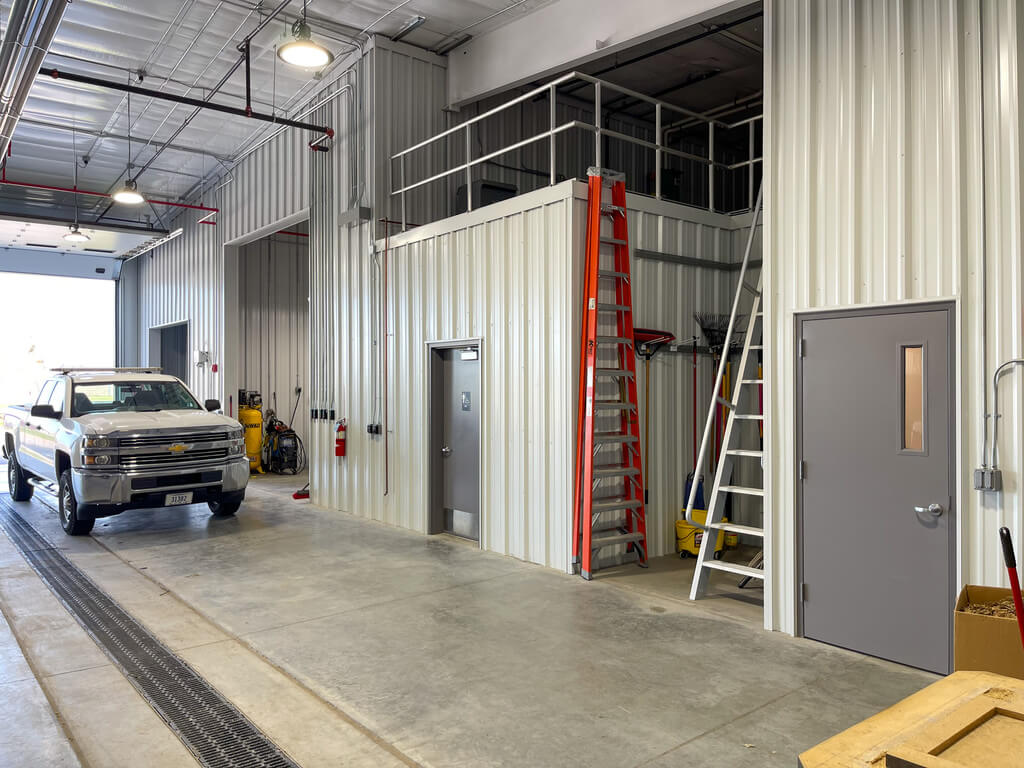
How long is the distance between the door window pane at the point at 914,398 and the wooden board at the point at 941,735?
2911 millimetres

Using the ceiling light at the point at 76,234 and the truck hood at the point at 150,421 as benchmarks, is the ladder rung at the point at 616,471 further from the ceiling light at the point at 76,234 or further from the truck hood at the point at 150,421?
the ceiling light at the point at 76,234

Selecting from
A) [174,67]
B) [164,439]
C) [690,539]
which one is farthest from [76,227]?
[690,539]

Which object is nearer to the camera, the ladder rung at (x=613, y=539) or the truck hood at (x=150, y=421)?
the ladder rung at (x=613, y=539)

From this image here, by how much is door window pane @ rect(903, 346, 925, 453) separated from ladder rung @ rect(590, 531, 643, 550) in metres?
3.05

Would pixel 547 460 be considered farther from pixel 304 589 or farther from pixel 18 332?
pixel 18 332

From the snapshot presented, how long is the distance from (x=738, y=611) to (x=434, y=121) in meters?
8.09

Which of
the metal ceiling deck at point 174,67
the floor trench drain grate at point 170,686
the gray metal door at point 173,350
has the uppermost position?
the metal ceiling deck at point 174,67

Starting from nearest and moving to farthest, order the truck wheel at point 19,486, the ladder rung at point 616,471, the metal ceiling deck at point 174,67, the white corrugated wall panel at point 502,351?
the ladder rung at point 616,471 < the white corrugated wall panel at point 502,351 < the metal ceiling deck at point 174,67 < the truck wheel at point 19,486

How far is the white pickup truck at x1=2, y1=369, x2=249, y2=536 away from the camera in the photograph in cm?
887

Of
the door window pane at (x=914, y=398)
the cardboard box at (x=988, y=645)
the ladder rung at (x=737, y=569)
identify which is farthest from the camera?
the ladder rung at (x=737, y=569)

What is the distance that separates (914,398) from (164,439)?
8199 millimetres

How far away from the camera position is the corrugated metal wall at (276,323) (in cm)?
1648

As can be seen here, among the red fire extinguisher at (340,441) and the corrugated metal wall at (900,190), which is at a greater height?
the corrugated metal wall at (900,190)

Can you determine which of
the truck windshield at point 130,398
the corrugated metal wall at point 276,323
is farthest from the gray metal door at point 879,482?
the corrugated metal wall at point 276,323
